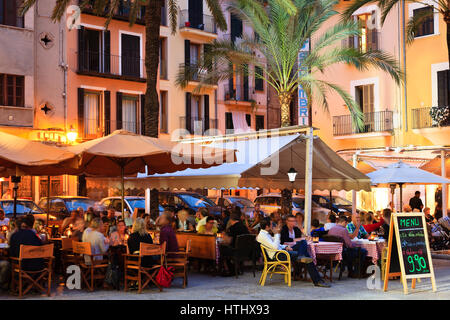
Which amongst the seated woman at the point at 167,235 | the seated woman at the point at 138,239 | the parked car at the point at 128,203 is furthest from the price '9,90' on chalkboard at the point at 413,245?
the parked car at the point at 128,203

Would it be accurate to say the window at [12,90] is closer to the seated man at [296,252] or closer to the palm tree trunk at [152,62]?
the palm tree trunk at [152,62]

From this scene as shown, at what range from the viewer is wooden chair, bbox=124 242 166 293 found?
11812mm

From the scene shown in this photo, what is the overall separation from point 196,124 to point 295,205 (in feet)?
43.4

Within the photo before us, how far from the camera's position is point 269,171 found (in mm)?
17906

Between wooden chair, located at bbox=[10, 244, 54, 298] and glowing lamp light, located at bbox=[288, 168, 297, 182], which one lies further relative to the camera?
glowing lamp light, located at bbox=[288, 168, 297, 182]

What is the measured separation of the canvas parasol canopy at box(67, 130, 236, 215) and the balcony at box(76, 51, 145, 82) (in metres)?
17.4

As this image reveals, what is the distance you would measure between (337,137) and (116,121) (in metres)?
11.5

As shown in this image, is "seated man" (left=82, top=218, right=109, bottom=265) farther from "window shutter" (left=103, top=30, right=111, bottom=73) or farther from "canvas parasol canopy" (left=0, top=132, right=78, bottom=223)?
"window shutter" (left=103, top=30, right=111, bottom=73)

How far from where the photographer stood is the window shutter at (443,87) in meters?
29.4

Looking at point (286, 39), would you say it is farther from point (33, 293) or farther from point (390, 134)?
point (33, 293)

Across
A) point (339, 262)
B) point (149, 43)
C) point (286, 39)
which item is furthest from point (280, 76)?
point (339, 262)

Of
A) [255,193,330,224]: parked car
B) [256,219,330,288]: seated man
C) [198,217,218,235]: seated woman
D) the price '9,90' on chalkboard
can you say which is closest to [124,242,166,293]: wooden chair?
[256,219,330,288]: seated man

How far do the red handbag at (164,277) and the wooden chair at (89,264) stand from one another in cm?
104

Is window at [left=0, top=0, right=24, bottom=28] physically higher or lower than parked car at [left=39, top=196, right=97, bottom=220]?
higher
